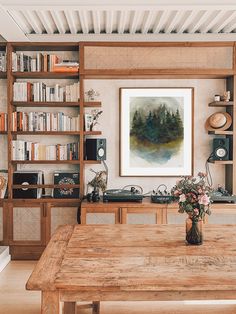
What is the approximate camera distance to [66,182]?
5.38 meters

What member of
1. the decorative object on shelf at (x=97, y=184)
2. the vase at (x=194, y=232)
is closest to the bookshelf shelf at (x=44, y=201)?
the decorative object on shelf at (x=97, y=184)

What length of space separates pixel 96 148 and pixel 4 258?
5.49 ft

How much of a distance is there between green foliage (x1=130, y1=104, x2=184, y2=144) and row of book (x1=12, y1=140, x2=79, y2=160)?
0.79 m

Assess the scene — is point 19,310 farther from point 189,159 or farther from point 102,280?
point 189,159

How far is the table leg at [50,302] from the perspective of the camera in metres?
2.17

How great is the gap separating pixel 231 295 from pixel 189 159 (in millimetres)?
3373

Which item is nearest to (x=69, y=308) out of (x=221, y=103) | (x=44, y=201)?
(x=44, y=201)

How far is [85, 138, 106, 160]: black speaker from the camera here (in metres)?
5.27

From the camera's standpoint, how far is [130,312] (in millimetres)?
3701

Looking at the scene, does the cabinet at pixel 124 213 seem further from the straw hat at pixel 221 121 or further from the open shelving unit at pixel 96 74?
the straw hat at pixel 221 121

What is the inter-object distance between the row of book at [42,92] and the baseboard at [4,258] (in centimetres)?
182

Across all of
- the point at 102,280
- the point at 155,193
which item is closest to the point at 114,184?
the point at 155,193

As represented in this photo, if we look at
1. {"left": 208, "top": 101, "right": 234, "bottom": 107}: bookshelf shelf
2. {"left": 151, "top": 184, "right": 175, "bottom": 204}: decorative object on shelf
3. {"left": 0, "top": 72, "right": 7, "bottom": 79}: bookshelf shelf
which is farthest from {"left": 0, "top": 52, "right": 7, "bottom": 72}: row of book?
{"left": 208, "top": 101, "right": 234, "bottom": 107}: bookshelf shelf

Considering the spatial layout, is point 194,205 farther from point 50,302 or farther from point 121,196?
point 121,196
